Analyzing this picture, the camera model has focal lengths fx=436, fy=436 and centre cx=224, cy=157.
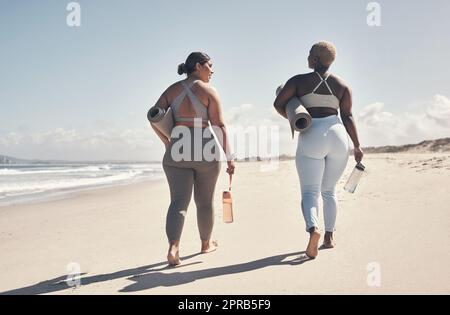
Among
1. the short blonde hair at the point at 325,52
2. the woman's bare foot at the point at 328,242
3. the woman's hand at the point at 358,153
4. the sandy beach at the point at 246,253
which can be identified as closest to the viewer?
the sandy beach at the point at 246,253

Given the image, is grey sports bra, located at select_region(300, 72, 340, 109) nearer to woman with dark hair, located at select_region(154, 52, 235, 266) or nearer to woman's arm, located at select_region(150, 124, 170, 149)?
woman with dark hair, located at select_region(154, 52, 235, 266)

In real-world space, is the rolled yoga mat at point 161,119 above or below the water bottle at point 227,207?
above

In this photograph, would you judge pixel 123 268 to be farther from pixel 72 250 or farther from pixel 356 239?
pixel 356 239

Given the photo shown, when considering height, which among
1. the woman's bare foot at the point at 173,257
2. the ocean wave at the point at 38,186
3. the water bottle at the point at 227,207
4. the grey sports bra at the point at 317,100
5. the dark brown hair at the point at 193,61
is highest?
the dark brown hair at the point at 193,61

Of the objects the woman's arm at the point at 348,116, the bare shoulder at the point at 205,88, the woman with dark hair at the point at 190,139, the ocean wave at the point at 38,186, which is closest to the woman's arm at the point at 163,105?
the woman with dark hair at the point at 190,139

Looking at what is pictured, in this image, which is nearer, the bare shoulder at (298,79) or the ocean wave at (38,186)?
the bare shoulder at (298,79)

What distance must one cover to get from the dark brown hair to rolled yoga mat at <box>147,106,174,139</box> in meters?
0.48

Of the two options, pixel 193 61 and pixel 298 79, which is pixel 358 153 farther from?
pixel 193 61

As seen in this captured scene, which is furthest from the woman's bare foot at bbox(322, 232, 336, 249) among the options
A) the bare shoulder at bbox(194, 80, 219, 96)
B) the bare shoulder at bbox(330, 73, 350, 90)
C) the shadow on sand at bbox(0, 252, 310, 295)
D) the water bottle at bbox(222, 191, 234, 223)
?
the bare shoulder at bbox(194, 80, 219, 96)

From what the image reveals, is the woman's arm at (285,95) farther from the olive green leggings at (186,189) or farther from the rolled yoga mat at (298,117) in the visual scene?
the olive green leggings at (186,189)

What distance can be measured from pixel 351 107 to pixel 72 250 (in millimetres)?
3501

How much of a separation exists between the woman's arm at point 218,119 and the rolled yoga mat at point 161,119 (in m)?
0.41

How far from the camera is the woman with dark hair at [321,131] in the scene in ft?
14.3

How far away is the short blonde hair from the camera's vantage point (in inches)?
178
